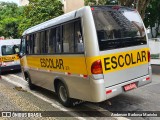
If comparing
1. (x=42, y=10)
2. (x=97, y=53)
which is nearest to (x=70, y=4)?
(x=42, y=10)

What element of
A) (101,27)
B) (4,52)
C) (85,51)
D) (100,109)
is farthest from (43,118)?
(4,52)

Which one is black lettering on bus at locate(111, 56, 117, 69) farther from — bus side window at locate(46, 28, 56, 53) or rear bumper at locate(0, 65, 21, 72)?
rear bumper at locate(0, 65, 21, 72)

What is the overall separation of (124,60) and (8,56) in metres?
11.5

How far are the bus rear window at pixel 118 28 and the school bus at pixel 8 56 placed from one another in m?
11.0

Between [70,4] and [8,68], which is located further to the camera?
[70,4]

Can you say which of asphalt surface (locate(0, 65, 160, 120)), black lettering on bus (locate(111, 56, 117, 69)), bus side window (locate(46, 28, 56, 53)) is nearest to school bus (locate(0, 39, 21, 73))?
asphalt surface (locate(0, 65, 160, 120))

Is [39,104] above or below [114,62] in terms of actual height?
below

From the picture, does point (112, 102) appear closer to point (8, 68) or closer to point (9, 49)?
point (8, 68)

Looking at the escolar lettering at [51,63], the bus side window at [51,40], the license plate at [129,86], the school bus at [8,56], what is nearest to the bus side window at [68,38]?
the escolar lettering at [51,63]

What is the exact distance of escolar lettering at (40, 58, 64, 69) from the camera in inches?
282

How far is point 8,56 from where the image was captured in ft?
53.4

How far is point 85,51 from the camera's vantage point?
5.91m

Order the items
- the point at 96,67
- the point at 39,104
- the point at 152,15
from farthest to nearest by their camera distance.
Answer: the point at 152,15
the point at 39,104
the point at 96,67

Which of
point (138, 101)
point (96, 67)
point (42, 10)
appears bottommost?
point (138, 101)
